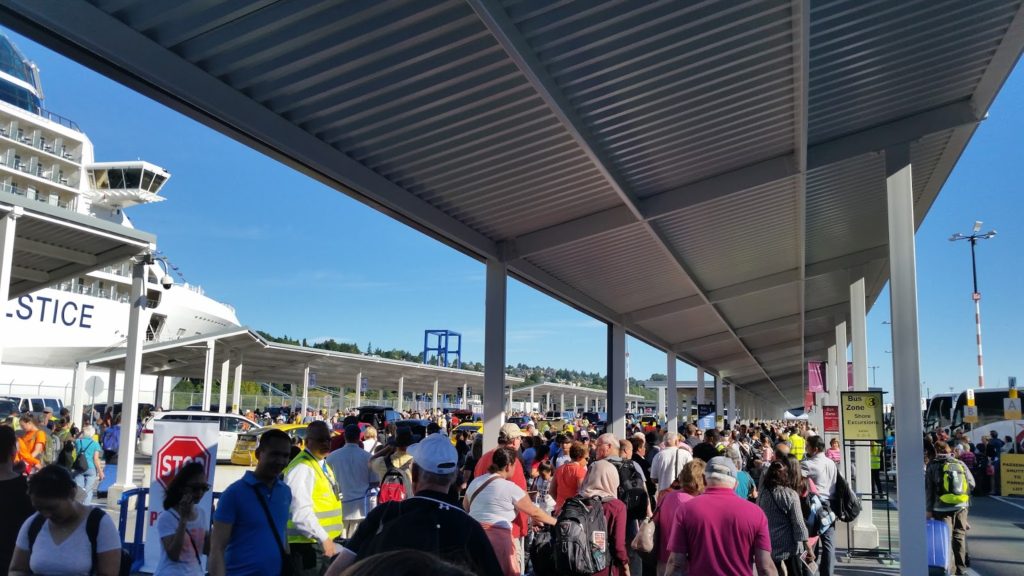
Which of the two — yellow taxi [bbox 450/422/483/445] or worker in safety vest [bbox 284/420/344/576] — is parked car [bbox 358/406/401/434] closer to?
yellow taxi [bbox 450/422/483/445]

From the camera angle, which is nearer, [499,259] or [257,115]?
[257,115]

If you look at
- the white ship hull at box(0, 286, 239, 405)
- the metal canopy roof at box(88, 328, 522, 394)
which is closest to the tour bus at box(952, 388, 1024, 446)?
the metal canopy roof at box(88, 328, 522, 394)

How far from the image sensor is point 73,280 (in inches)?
1753

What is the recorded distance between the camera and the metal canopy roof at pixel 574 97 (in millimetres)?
6422

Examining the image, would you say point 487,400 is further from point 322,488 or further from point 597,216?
point 322,488

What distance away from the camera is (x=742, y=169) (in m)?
11.8

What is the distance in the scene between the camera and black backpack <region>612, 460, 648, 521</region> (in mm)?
8047

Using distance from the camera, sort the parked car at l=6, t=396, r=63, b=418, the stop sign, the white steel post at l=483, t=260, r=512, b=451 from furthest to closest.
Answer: the parked car at l=6, t=396, r=63, b=418 < the white steel post at l=483, t=260, r=512, b=451 < the stop sign

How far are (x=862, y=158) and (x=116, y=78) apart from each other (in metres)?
10.9

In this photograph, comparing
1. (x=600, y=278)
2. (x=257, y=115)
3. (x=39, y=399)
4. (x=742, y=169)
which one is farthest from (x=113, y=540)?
(x=39, y=399)

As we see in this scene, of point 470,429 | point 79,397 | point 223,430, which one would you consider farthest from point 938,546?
point 79,397

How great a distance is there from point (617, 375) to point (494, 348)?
9201mm

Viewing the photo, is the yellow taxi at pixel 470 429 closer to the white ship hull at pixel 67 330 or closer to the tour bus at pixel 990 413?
the white ship hull at pixel 67 330

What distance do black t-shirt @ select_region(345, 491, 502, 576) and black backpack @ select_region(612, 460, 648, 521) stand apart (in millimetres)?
5040
